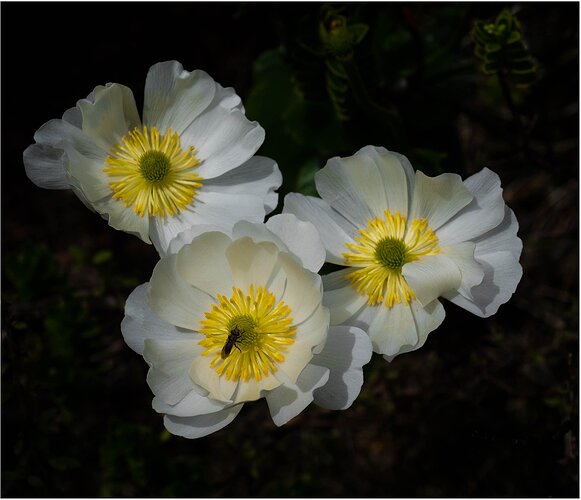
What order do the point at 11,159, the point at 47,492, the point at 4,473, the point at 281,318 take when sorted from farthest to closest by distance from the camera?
the point at 11,159 < the point at 47,492 < the point at 4,473 < the point at 281,318

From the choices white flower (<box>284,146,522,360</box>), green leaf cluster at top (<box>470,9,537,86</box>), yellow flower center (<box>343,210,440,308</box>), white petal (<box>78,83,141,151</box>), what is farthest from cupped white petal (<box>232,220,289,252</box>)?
green leaf cluster at top (<box>470,9,537,86</box>)

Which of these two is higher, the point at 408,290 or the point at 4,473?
the point at 408,290

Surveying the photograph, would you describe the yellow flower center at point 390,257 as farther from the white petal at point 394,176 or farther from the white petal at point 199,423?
the white petal at point 199,423

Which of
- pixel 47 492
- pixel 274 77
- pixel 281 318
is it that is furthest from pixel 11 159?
pixel 281 318

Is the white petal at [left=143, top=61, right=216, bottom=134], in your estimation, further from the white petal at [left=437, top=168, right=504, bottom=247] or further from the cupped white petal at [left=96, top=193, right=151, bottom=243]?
the white petal at [left=437, top=168, right=504, bottom=247]

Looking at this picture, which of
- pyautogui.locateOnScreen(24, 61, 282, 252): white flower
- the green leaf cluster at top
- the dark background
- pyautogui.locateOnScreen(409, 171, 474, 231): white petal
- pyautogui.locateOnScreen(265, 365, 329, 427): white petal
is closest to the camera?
pyautogui.locateOnScreen(265, 365, 329, 427): white petal

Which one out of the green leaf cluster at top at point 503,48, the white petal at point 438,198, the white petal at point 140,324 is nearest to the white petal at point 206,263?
the white petal at point 140,324

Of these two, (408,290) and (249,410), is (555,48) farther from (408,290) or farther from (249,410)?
(249,410)

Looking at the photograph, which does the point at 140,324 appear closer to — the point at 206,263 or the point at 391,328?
the point at 206,263
